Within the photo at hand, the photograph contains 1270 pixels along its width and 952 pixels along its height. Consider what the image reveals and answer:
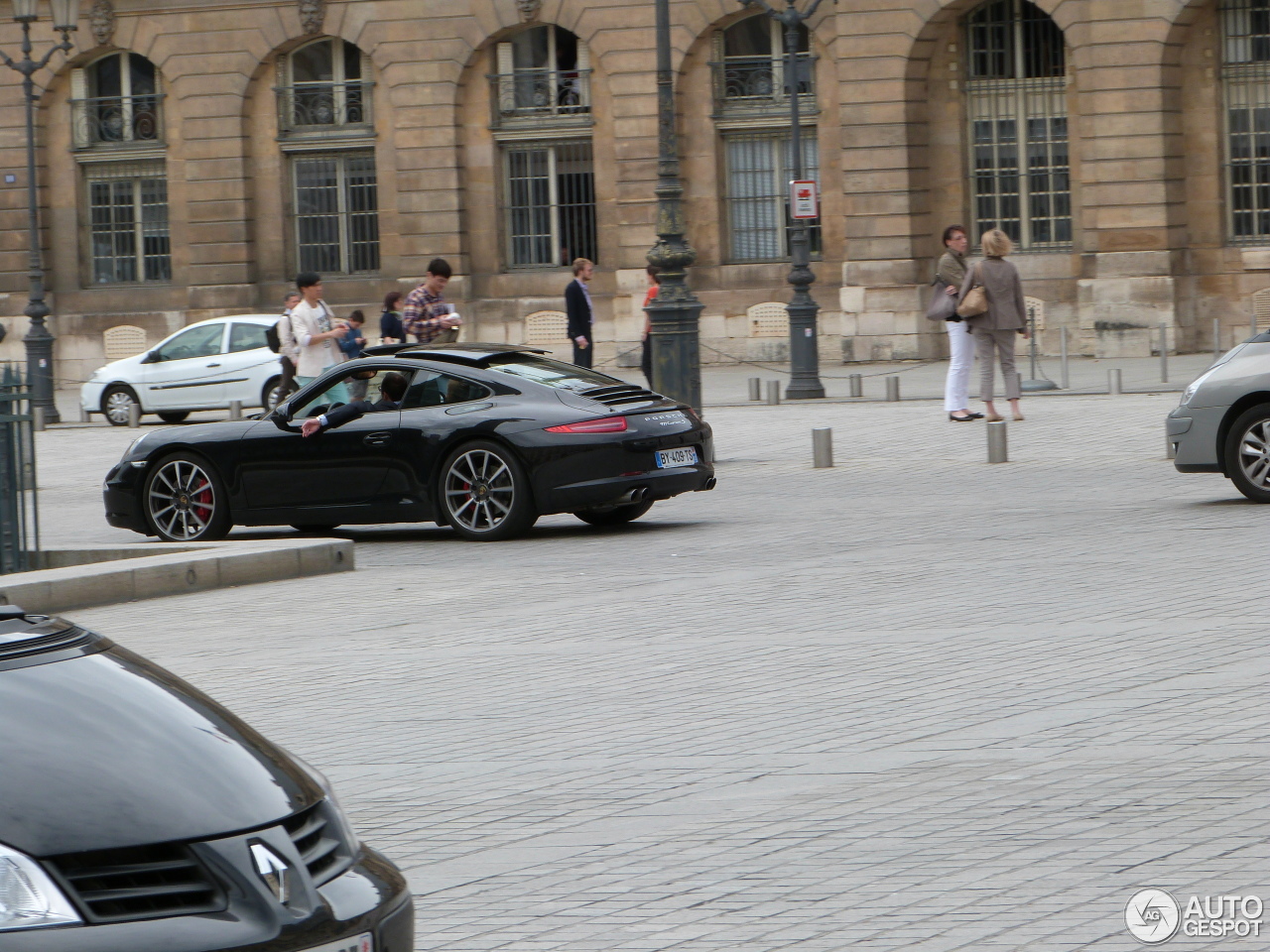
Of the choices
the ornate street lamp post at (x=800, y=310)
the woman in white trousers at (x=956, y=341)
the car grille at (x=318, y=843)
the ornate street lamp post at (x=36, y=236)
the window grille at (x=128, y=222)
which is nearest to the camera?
the car grille at (x=318, y=843)

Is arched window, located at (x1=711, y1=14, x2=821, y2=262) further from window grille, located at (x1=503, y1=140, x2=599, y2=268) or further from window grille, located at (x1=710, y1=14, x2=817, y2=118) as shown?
window grille, located at (x1=503, y1=140, x2=599, y2=268)

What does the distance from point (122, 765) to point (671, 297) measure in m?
15.0

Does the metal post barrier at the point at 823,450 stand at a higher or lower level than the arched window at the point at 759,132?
lower

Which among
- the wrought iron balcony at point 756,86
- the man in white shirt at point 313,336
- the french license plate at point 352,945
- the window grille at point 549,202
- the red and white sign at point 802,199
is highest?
the wrought iron balcony at point 756,86

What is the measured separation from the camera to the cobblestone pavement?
521 centimetres

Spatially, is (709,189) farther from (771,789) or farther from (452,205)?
(771,789)

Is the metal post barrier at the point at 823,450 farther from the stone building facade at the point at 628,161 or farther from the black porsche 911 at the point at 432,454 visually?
the stone building facade at the point at 628,161

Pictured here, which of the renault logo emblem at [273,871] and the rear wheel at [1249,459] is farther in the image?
the rear wheel at [1249,459]

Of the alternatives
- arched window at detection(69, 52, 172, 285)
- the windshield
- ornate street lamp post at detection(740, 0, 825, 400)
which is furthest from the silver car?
arched window at detection(69, 52, 172, 285)

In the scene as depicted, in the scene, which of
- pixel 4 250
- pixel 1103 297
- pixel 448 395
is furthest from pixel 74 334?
pixel 448 395

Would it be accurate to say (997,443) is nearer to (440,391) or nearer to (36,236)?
(440,391)

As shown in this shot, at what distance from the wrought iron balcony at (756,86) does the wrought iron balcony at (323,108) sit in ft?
20.4

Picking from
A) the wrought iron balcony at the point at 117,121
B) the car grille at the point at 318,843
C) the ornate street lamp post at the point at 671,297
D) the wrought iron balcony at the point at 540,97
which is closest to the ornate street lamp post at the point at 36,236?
the wrought iron balcony at the point at 117,121

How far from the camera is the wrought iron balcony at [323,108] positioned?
36.9 metres
